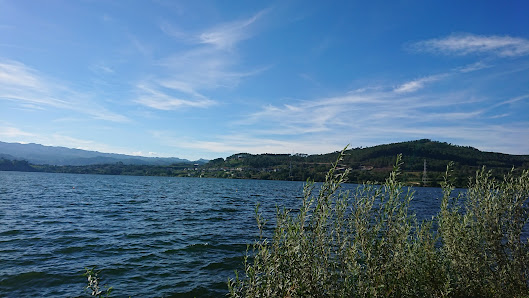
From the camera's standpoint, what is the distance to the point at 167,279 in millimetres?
15055

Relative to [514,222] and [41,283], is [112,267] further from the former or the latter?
[514,222]

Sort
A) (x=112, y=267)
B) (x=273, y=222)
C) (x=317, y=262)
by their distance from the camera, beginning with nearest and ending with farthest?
(x=317, y=262)
(x=112, y=267)
(x=273, y=222)

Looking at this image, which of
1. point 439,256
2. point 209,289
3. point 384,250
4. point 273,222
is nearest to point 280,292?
point 384,250

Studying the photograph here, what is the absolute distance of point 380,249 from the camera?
741 centimetres

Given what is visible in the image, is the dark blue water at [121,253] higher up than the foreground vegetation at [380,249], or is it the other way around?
the foreground vegetation at [380,249]

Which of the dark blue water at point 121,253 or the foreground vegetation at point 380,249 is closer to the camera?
the foreground vegetation at point 380,249

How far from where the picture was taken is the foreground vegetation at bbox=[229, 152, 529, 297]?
652 cm

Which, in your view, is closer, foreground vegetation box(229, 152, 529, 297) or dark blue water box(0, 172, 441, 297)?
foreground vegetation box(229, 152, 529, 297)

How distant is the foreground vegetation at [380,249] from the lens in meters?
6.52

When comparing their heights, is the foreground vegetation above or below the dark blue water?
above

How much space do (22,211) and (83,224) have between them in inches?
507

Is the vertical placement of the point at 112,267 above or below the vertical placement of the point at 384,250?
below

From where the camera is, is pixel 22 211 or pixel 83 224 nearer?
pixel 83 224

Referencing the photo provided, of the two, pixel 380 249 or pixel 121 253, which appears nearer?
pixel 380 249
